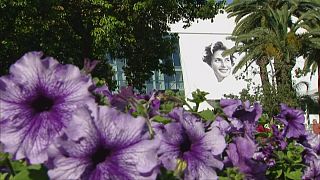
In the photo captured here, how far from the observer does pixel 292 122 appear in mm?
3027

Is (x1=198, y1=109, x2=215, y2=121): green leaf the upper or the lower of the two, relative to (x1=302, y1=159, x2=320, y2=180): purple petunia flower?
upper

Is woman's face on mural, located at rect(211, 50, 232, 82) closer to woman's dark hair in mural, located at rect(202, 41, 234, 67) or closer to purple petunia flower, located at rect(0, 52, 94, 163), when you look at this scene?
woman's dark hair in mural, located at rect(202, 41, 234, 67)

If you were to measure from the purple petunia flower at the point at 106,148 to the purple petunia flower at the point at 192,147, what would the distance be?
0.23m

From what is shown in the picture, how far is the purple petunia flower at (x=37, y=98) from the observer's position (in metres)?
→ 1.45

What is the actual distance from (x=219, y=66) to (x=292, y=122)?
61980 mm

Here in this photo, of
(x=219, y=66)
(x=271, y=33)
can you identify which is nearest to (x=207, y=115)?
(x=271, y=33)

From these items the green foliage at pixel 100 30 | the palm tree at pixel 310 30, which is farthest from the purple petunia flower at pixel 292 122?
the palm tree at pixel 310 30

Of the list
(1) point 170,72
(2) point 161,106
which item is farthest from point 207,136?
(1) point 170,72

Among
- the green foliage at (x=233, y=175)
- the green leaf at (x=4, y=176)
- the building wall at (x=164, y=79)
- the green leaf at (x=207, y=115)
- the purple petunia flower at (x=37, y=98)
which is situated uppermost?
the purple petunia flower at (x=37, y=98)

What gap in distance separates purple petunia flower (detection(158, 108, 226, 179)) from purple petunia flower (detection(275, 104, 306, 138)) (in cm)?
128

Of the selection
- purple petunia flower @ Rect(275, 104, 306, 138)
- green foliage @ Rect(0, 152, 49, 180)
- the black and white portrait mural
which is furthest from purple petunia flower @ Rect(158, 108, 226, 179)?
the black and white portrait mural

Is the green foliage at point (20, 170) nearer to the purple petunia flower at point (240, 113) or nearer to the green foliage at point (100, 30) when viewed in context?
the purple petunia flower at point (240, 113)

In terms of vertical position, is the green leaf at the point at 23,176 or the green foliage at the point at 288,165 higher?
the green leaf at the point at 23,176

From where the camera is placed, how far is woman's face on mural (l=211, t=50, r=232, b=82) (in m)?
64.2
